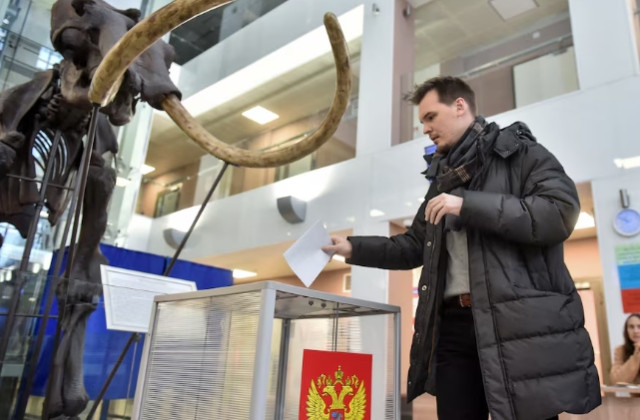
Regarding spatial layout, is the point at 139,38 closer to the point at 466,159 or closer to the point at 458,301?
the point at 466,159

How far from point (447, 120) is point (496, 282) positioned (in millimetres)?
534

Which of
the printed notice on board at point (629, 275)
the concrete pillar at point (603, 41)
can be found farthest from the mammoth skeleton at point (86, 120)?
the concrete pillar at point (603, 41)

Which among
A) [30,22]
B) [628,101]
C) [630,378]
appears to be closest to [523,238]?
[630,378]

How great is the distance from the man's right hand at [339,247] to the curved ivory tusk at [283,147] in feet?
1.92

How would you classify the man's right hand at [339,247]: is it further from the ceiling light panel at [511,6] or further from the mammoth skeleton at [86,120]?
the ceiling light panel at [511,6]

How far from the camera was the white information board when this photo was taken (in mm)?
2350

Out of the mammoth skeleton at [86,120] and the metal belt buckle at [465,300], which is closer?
the metal belt buckle at [465,300]

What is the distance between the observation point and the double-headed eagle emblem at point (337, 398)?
1.30 metres

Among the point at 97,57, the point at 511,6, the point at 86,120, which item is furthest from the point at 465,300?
the point at 511,6

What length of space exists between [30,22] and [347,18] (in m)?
5.07

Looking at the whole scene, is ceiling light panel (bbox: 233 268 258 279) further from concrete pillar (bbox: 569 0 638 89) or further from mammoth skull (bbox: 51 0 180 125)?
mammoth skull (bbox: 51 0 180 125)

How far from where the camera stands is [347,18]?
8.36 meters

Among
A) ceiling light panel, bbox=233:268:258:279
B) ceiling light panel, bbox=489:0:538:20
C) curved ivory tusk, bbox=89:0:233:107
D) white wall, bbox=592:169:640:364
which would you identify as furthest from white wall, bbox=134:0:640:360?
curved ivory tusk, bbox=89:0:233:107

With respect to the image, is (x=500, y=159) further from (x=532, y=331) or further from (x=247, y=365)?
(x=247, y=365)
